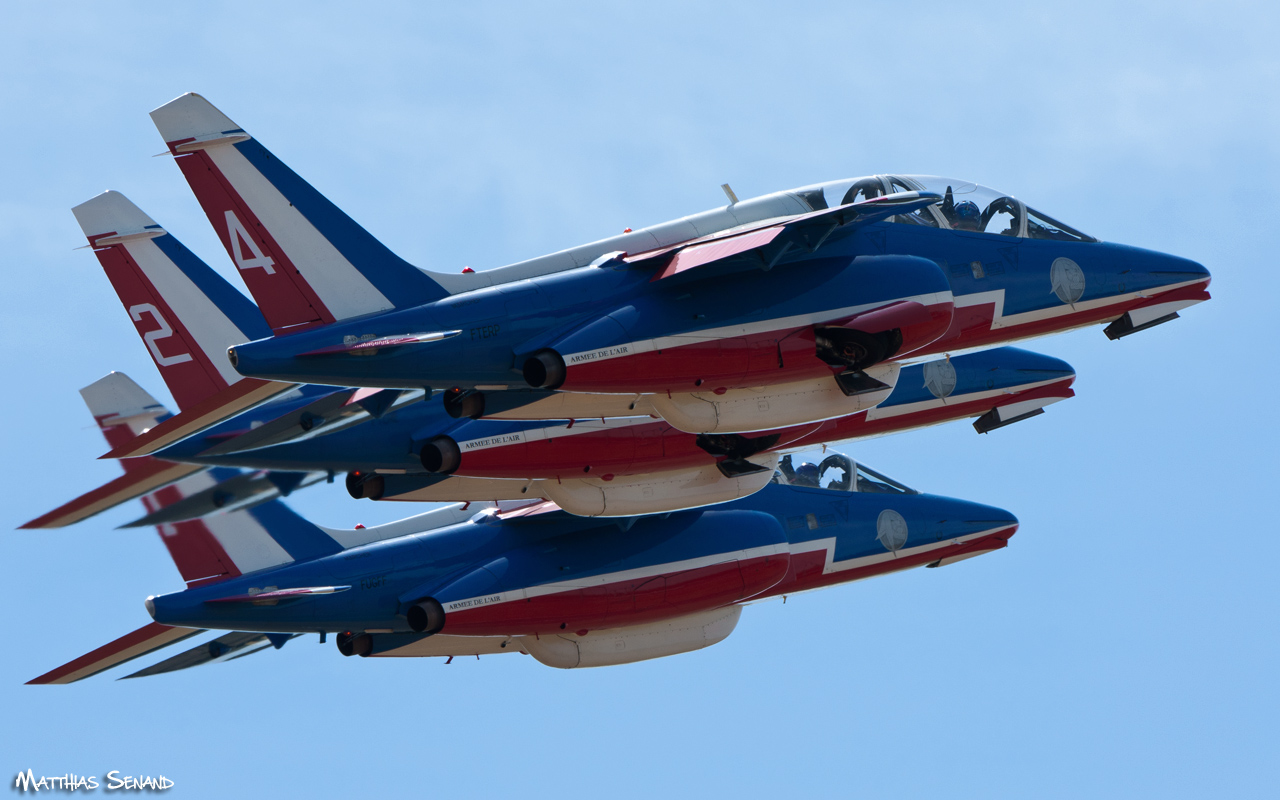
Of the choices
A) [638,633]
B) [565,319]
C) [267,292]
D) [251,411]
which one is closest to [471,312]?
[565,319]

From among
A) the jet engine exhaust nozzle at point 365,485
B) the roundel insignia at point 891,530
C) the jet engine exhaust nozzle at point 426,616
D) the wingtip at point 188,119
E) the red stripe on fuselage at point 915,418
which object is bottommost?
the roundel insignia at point 891,530

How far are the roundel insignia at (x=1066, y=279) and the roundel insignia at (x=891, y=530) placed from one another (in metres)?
6.17

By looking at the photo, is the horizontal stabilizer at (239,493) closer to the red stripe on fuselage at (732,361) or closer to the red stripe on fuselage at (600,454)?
the red stripe on fuselage at (600,454)

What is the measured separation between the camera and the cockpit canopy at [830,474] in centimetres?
2927

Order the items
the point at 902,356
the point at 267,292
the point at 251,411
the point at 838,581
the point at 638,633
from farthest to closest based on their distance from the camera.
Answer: the point at 838,581
the point at 638,633
the point at 251,411
the point at 902,356
the point at 267,292

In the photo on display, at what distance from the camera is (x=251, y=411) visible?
23.7m

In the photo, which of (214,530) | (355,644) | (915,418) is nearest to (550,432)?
(355,644)

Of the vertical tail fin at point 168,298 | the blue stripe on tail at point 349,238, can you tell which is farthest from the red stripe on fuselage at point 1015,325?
the vertical tail fin at point 168,298

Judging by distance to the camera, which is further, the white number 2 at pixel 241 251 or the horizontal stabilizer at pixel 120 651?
the horizontal stabilizer at pixel 120 651

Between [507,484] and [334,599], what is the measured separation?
330 cm

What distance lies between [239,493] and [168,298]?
331 centimetres

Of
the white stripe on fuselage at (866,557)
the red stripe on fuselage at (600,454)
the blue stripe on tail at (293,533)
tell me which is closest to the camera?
the red stripe on fuselage at (600,454)

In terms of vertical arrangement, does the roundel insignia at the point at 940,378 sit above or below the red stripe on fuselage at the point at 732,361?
below

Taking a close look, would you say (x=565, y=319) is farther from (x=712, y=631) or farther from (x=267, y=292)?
(x=712, y=631)
